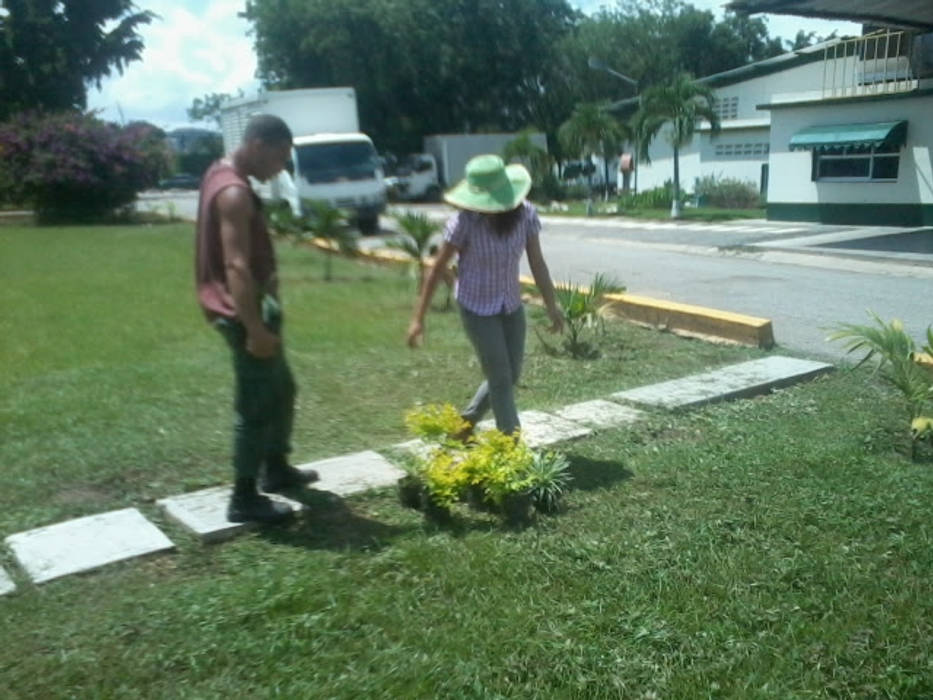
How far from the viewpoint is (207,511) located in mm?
4180

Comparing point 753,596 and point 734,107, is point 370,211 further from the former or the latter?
point 753,596

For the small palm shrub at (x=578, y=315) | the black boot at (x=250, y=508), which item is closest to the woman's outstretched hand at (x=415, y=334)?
the black boot at (x=250, y=508)

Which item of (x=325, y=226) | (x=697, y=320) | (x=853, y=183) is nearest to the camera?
(x=697, y=320)

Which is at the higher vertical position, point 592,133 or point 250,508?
point 592,133

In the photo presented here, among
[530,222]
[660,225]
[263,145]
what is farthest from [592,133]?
[263,145]

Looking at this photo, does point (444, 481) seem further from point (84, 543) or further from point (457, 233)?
point (84, 543)

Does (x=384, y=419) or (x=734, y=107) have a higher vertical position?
(x=734, y=107)

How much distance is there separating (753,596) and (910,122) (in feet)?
63.3

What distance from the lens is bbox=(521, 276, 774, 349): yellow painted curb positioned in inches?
302

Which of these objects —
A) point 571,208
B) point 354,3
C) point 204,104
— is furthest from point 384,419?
→ point 204,104

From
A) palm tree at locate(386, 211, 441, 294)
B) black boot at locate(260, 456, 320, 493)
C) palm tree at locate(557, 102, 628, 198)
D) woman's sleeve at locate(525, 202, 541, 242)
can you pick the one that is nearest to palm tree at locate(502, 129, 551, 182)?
palm tree at locate(557, 102, 628, 198)

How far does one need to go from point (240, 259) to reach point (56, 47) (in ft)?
149

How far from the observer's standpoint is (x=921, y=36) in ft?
61.8

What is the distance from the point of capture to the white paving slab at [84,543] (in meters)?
3.67
